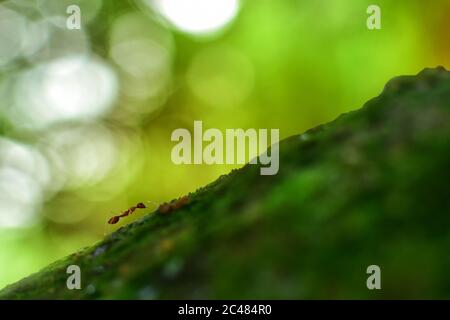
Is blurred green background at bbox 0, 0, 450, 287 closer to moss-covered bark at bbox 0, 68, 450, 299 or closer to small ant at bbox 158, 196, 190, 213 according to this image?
small ant at bbox 158, 196, 190, 213

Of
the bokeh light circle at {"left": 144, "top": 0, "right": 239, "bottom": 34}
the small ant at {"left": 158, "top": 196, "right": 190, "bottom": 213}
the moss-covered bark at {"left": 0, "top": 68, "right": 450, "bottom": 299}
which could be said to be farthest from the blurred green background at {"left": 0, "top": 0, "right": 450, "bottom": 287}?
the moss-covered bark at {"left": 0, "top": 68, "right": 450, "bottom": 299}

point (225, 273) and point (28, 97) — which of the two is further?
point (28, 97)

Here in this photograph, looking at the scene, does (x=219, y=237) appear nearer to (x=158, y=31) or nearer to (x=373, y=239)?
(x=373, y=239)

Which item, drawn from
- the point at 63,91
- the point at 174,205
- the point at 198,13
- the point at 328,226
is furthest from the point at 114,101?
the point at 328,226

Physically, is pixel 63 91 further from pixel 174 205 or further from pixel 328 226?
pixel 328 226
